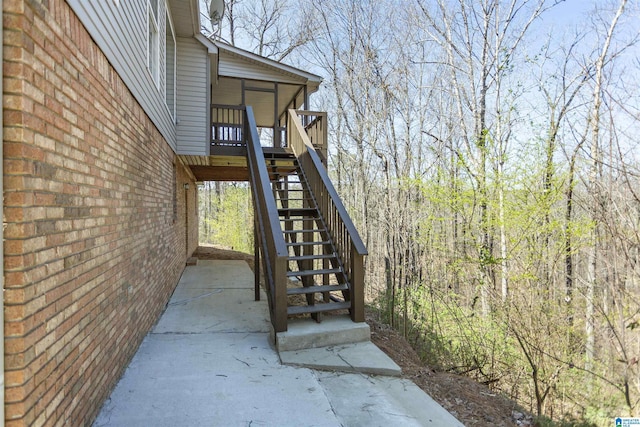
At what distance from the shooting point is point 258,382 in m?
3.39

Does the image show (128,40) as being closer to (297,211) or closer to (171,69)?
(297,211)

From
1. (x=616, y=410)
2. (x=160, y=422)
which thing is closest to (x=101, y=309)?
(x=160, y=422)

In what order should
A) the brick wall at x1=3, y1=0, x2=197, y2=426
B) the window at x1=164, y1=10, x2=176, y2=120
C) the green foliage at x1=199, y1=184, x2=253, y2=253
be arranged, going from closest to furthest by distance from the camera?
the brick wall at x1=3, y1=0, x2=197, y2=426 < the window at x1=164, y1=10, x2=176, y2=120 < the green foliage at x1=199, y1=184, x2=253, y2=253

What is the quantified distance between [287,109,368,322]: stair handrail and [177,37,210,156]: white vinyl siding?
7.50ft

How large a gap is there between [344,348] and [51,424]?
2873 mm

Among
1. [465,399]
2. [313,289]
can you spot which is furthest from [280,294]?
[465,399]

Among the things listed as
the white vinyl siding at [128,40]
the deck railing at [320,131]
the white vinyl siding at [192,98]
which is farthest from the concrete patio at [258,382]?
the deck railing at [320,131]

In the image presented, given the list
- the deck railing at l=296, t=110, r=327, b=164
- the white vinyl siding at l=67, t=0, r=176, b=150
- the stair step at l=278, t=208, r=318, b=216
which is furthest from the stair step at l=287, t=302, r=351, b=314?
the deck railing at l=296, t=110, r=327, b=164

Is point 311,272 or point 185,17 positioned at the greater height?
point 185,17

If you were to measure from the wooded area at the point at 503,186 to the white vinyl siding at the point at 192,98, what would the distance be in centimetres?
466

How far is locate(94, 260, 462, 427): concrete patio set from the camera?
2.83m

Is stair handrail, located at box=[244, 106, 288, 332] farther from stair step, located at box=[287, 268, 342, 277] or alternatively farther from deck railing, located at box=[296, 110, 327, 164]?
deck railing, located at box=[296, 110, 327, 164]

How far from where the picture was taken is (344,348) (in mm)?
4238

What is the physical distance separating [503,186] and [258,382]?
6.97 metres
